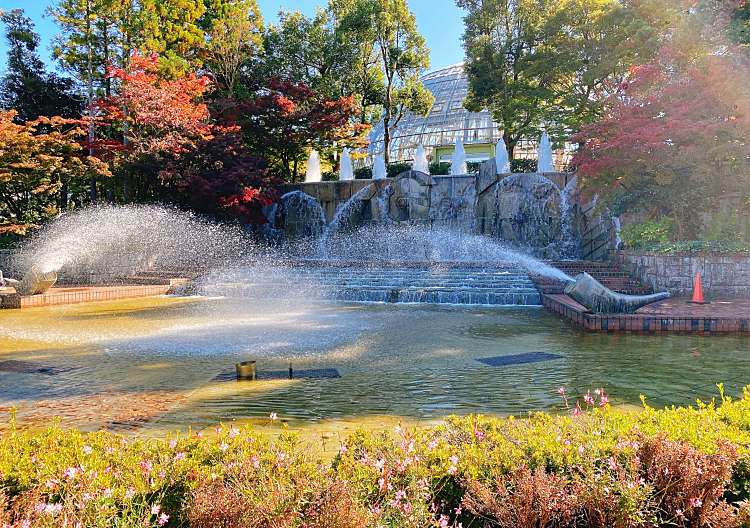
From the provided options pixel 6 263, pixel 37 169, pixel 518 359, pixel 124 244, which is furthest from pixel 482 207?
pixel 6 263

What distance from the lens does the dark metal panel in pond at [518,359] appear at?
277 inches

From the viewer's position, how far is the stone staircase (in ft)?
43.6

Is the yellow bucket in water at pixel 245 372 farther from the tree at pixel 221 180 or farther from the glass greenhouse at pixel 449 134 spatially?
the glass greenhouse at pixel 449 134

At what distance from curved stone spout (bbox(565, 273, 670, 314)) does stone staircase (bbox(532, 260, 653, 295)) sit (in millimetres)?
3145

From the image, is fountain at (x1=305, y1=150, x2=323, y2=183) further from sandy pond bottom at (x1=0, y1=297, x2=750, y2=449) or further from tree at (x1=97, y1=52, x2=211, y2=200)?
sandy pond bottom at (x1=0, y1=297, x2=750, y2=449)

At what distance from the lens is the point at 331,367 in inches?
275

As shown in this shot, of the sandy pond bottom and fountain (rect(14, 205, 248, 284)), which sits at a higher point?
fountain (rect(14, 205, 248, 284))

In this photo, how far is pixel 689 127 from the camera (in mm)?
13336

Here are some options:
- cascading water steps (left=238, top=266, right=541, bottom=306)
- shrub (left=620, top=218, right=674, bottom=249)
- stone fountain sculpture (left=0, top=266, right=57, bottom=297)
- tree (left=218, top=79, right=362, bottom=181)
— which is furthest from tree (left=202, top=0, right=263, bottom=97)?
shrub (left=620, top=218, right=674, bottom=249)

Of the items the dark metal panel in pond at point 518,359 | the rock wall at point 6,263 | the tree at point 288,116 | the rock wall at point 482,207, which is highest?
the tree at point 288,116

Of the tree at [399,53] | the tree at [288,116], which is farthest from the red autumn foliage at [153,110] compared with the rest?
the tree at [399,53]

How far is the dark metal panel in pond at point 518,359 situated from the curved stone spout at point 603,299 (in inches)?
107

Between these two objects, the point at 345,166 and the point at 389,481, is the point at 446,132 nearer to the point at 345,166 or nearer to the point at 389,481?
the point at 345,166

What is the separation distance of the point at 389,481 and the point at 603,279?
12517mm
